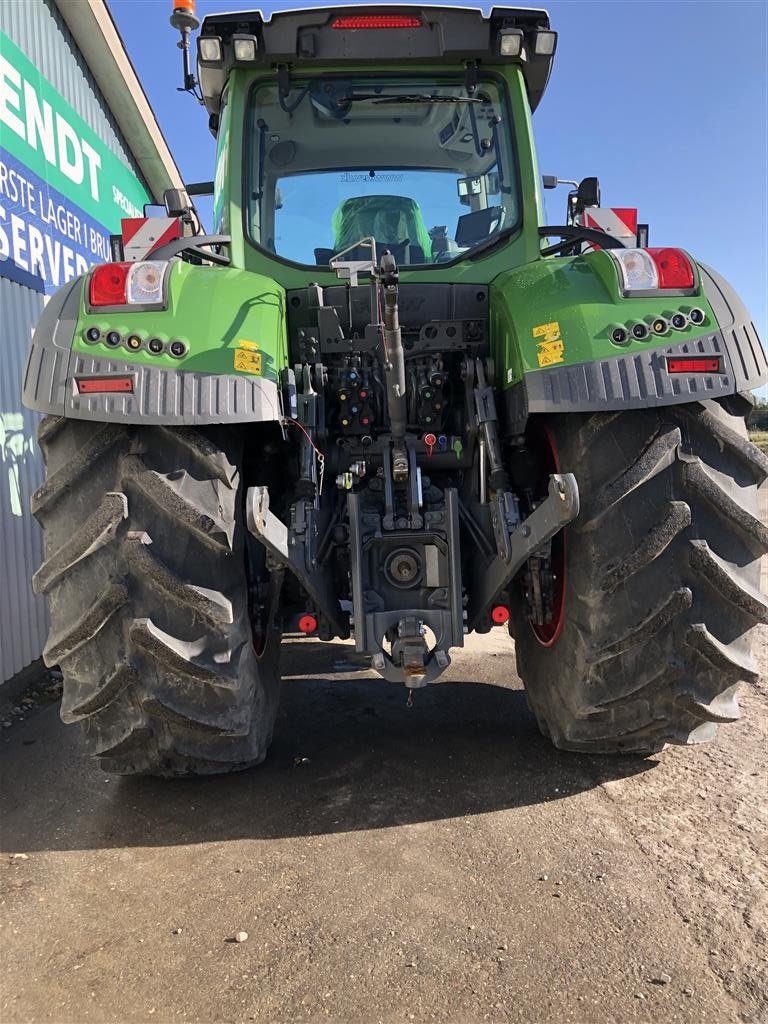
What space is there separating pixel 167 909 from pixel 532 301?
2.17 metres

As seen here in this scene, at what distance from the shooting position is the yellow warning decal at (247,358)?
93.7 inches

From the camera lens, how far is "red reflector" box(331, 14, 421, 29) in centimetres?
309

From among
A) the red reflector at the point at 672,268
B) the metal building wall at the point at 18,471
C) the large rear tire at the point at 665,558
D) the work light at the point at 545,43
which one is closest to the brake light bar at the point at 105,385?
the large rear tire at the point at 665,558

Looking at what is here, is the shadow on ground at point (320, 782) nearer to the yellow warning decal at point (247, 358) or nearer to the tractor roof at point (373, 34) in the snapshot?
the yellow warning decal at point (247, 358)

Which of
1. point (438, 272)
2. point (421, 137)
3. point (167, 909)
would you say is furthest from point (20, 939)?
point (421, 137)

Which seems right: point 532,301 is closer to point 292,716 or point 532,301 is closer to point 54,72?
point 292,716

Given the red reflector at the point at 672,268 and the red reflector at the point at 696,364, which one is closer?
the red reflector at the point at 696,364

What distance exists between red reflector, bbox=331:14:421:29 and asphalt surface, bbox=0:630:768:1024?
2.97 m

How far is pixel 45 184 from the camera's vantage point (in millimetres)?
5398

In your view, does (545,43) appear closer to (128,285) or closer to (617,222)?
(617,222)

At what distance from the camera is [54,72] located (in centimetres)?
A: 589

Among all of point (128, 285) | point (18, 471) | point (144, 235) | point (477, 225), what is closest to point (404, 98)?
point (477, 225)

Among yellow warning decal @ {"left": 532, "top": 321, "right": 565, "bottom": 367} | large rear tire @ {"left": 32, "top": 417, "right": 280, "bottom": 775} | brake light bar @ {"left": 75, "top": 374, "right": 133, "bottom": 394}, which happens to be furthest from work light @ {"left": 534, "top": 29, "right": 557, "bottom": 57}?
brake light bar @ {"left": 75, "top": 374, "right": 133, "bottom": 394}

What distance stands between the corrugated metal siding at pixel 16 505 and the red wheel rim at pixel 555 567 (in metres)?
3.06
